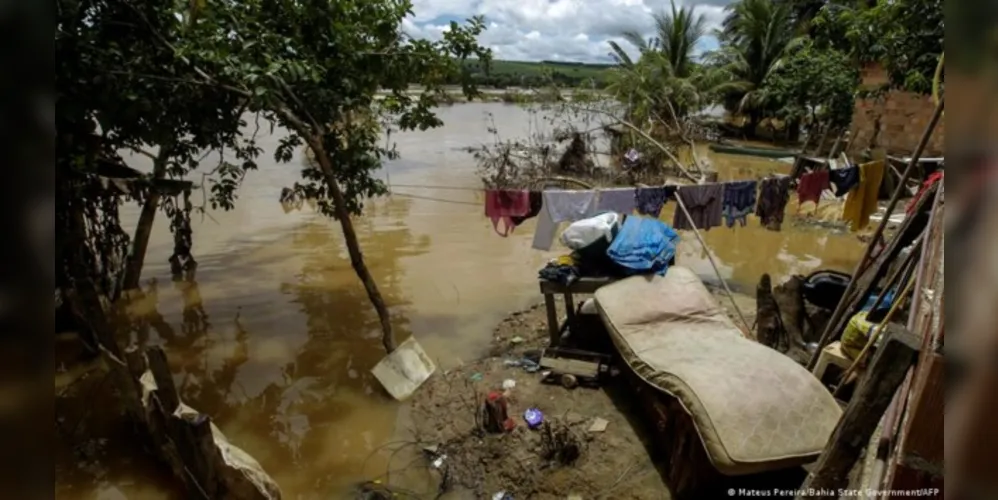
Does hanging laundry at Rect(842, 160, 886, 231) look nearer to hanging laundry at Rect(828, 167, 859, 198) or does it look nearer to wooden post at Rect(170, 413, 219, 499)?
hanging laundry at Rect(828, 167, 859, 198)

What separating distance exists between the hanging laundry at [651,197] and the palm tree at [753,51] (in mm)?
17883

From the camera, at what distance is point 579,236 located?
20.2 feet

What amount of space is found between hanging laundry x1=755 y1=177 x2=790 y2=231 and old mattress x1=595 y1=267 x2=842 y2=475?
2.81m

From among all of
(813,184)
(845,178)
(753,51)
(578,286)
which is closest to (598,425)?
(578,286)

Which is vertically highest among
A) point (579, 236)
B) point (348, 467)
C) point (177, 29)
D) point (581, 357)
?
point (177, 29)

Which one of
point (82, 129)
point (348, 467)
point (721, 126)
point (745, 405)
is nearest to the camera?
point (745, 405)

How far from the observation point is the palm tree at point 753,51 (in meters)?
23.7

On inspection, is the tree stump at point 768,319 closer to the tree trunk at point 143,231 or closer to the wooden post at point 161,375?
the wooden post at point 161,375

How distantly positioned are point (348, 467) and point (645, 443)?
2627 millimetres

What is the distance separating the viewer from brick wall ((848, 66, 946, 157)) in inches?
553

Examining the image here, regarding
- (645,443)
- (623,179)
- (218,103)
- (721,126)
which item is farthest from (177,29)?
(721,126)

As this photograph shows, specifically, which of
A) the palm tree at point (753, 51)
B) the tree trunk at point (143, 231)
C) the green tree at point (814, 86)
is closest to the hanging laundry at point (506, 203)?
the tree trunk at point (143, 231)

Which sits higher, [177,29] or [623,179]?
[177,29]

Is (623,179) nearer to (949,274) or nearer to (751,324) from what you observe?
(751,324)
